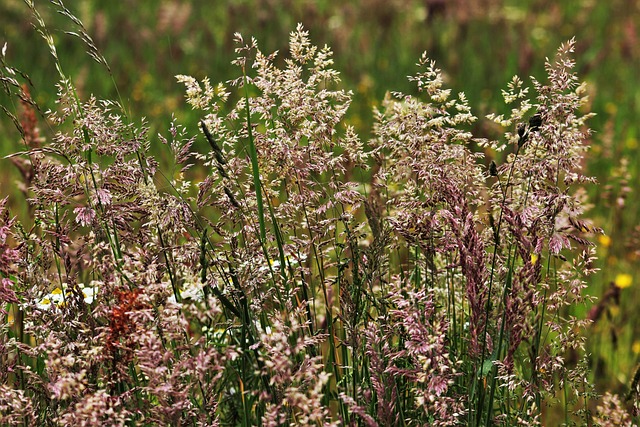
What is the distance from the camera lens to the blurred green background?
6590mm

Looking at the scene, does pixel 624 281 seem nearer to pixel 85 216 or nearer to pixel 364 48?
pixel 85 216

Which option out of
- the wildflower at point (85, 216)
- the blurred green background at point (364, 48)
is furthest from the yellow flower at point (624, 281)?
the wildflower at point (85, 216)

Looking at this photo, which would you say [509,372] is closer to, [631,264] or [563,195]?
[563,195]

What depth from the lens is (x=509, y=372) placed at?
1936 mm

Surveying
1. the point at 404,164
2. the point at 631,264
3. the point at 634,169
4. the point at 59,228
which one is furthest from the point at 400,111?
the point at 634,169

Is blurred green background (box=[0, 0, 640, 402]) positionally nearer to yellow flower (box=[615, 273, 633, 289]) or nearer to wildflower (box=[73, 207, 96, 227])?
yellow flower (box=[615, 273, 633, 289])

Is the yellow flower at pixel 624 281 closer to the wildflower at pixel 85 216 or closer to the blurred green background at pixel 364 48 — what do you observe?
the blurred green background at pixel 364 48

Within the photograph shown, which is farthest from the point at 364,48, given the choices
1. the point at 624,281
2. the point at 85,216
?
the point at 85,216

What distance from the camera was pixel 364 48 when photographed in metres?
8.03

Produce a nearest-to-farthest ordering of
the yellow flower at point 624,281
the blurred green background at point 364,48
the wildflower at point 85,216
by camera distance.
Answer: the wildflower at point 85,216, the yellow flower at point 624,281, the blurred green background at point 364,48

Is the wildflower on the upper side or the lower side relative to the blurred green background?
lower

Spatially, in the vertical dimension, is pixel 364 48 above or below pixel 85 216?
above

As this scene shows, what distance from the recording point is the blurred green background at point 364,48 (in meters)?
6.59

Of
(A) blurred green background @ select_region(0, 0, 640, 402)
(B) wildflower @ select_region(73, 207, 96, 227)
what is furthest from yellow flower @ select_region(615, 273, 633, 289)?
(B) wildflower @ select_region(73, 207, 96, 227)
